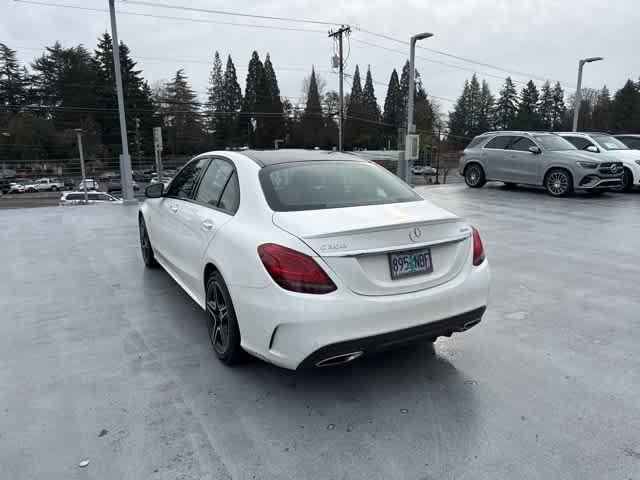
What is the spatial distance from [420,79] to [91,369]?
97.4 meters

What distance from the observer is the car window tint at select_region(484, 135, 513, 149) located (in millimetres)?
12812

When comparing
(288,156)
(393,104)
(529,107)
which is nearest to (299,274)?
(288,156)

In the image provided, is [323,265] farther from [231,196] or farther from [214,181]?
[214,181]

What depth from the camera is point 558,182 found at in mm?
11805

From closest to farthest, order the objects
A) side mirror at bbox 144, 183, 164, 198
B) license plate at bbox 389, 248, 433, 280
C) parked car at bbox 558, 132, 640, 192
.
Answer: license plate at bbox 389, 248, 433, 280 → side mirror at bbox 144, 183, 164, 198 → parked car at bbox 558, 132, 640, 192

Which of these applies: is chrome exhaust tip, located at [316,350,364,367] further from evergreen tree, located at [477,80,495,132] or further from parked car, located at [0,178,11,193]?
evergreen tree, located at [477,80,495,132]

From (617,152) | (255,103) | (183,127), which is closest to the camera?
(617,152)

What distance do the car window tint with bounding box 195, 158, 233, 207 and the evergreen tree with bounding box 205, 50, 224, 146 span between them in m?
60.6

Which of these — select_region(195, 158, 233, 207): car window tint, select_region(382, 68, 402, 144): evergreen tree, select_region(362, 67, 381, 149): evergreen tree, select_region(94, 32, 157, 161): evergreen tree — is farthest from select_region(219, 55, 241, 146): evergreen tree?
select_region(195, 158, 233, 207): car window tint

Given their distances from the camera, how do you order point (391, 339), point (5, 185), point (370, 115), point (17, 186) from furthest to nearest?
point (370, 115), point (17, 186), point (5, 185), point (391, 339)

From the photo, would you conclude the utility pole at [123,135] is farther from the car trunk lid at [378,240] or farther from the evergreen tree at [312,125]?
the evergreen tree at [312,125]

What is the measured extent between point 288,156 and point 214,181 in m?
0.63

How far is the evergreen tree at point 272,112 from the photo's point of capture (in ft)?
213

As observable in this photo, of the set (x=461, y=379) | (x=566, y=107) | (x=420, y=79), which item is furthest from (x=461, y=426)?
(x=566, y=107)
